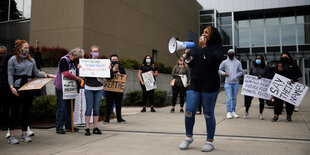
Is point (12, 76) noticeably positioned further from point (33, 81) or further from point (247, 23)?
point (247, 23)

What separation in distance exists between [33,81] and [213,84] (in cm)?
335

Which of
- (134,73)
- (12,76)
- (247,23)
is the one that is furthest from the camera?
(247,23)

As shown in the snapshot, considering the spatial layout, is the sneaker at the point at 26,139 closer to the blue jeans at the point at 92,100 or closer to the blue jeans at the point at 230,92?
the blue jeans at the point at 92,100

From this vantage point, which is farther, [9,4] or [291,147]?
[9,4]

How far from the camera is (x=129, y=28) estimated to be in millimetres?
17812

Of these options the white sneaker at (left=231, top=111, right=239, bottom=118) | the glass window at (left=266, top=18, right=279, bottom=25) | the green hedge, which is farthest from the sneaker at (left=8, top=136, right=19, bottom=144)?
the glass window at (left=266, top=18, right=279, bottom=25)


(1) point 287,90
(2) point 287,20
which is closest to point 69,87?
(1) point 287,90

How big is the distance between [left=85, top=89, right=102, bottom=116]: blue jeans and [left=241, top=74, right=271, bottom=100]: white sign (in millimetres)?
4607

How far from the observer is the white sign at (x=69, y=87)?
236 inches

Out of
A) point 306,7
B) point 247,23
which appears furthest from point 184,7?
point 306,7

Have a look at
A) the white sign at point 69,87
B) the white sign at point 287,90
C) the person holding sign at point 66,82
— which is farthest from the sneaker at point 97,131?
the white sign at point 287,90

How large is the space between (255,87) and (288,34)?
30.1 m

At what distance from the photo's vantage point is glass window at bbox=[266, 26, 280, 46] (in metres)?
35.0

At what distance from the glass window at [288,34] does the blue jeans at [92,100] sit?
3364 centimetres
